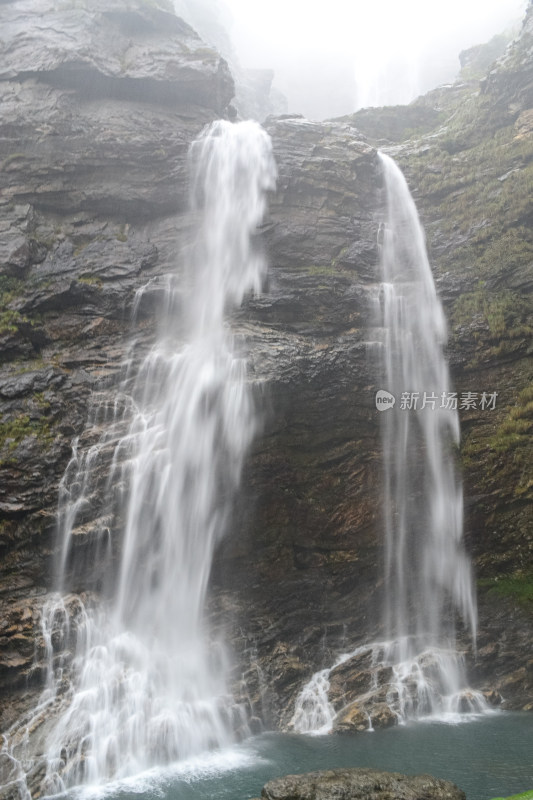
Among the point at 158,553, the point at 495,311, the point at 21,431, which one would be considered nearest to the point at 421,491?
the point at 495,311

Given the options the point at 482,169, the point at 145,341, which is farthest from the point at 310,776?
the point at 482,169

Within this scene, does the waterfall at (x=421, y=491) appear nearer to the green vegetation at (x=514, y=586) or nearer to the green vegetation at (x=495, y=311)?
the green vegetation at (x=514, y=586)

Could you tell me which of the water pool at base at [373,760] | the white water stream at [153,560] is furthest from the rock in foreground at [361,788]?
the white water stream at [153,560]

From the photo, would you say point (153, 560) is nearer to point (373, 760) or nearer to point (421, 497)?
point (373, 760)

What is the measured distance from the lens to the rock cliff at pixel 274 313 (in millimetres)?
13477

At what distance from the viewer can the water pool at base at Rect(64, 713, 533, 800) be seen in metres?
9.15

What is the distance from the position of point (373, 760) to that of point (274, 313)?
1171 centimetres

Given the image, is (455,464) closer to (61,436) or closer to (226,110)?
(61,436)

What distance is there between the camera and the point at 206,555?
13.8 metres

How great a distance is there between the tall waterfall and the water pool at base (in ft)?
2.55

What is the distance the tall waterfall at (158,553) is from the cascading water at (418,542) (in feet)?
9.85

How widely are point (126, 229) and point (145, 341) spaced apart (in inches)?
208
